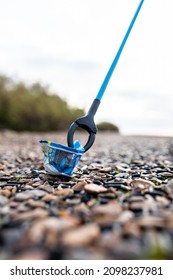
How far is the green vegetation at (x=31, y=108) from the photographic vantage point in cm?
2223

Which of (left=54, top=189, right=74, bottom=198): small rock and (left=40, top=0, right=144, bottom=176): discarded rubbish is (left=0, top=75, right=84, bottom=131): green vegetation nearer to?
(left=40, top=0, right=144, bottom=176): discarded rubbish

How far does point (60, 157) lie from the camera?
3.78 metres

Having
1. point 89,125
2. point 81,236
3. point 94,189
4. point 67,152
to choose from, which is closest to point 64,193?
point 94,189

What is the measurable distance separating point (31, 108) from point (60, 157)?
20.1 meters

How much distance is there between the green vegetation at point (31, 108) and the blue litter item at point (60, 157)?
18.5m

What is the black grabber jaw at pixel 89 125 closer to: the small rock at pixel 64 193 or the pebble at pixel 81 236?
the small rock at pixel 64 193

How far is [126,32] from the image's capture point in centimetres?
447

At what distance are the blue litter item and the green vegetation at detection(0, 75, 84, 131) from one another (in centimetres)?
1847

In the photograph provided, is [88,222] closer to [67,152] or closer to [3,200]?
[3,200]

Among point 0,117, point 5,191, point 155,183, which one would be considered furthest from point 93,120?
point 0,117

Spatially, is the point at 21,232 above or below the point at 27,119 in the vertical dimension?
below

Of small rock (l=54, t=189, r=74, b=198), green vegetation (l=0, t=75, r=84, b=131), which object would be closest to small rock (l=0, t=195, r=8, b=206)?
small rock (l=54, t=189, r=74, b=198)
